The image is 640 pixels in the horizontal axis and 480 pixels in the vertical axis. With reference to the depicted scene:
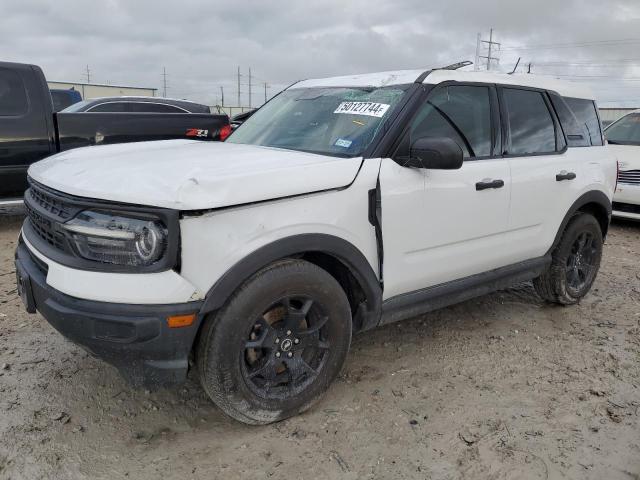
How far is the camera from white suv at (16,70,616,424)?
7.50 feet

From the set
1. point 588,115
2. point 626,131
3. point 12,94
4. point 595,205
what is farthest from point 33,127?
point 626,131

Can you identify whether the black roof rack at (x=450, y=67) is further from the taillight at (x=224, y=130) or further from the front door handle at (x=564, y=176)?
the taillight at (x=224, y=130)

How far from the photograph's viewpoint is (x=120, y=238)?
2287mm

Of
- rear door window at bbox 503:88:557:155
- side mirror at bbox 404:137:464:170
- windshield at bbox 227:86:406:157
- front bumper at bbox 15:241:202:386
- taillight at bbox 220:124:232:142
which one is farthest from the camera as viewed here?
taillight at bbox 220:124:232:142

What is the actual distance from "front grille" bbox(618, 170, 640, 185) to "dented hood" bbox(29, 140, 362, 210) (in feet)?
22.3

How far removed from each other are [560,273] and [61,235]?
12.0 ft

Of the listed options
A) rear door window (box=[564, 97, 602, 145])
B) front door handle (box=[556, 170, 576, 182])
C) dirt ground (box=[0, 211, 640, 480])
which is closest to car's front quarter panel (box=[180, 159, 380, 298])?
dirt ground (box=[0, 211, 640, 480])

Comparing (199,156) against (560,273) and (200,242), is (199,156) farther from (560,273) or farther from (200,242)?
(560,273)

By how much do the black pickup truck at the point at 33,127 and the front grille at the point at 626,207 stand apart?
23.0 ft

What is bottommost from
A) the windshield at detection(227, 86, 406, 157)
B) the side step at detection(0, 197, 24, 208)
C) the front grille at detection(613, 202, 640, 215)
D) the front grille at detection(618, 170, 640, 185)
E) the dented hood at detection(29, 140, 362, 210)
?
the front grille at detection(613, 202, 640, 215)

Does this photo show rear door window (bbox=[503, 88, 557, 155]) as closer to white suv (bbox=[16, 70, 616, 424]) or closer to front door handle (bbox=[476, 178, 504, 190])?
white suv (bbox=[16, 70, 616, 424])

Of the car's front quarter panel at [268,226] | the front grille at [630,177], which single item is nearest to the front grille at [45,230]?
the car's front quarter panel at [268,226]

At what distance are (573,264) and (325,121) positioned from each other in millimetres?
2592

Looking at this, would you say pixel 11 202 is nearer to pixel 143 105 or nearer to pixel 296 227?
pixel 143 105
